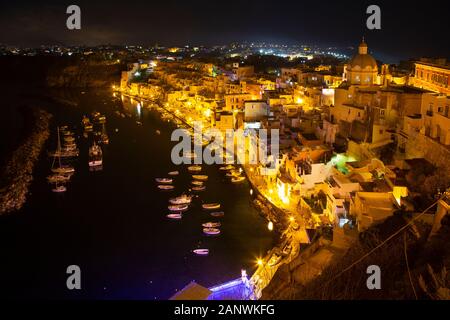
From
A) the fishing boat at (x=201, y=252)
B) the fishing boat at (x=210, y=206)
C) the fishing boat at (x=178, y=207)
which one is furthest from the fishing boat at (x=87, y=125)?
the fishing boat at (x=201, y=252)

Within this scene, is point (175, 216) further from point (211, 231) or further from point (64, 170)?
point (64, 170)

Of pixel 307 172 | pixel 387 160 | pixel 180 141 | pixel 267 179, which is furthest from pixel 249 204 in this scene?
pixel 180 141

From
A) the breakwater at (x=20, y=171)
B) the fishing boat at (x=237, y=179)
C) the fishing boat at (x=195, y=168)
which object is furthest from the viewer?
the fishing boat at (x=195, y=168)

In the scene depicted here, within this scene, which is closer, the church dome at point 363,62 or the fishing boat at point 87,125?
the church dome at point 363,62

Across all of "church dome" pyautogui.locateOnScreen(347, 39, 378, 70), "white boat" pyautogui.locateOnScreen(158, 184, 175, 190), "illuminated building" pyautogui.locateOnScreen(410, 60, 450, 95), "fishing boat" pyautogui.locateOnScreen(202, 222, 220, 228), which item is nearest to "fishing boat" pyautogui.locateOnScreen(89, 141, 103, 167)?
"white boat" pyautogui.locateOnScreen(158, 184, 175, 190)

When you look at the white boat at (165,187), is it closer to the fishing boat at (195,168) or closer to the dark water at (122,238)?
the dark water at (122,238)
